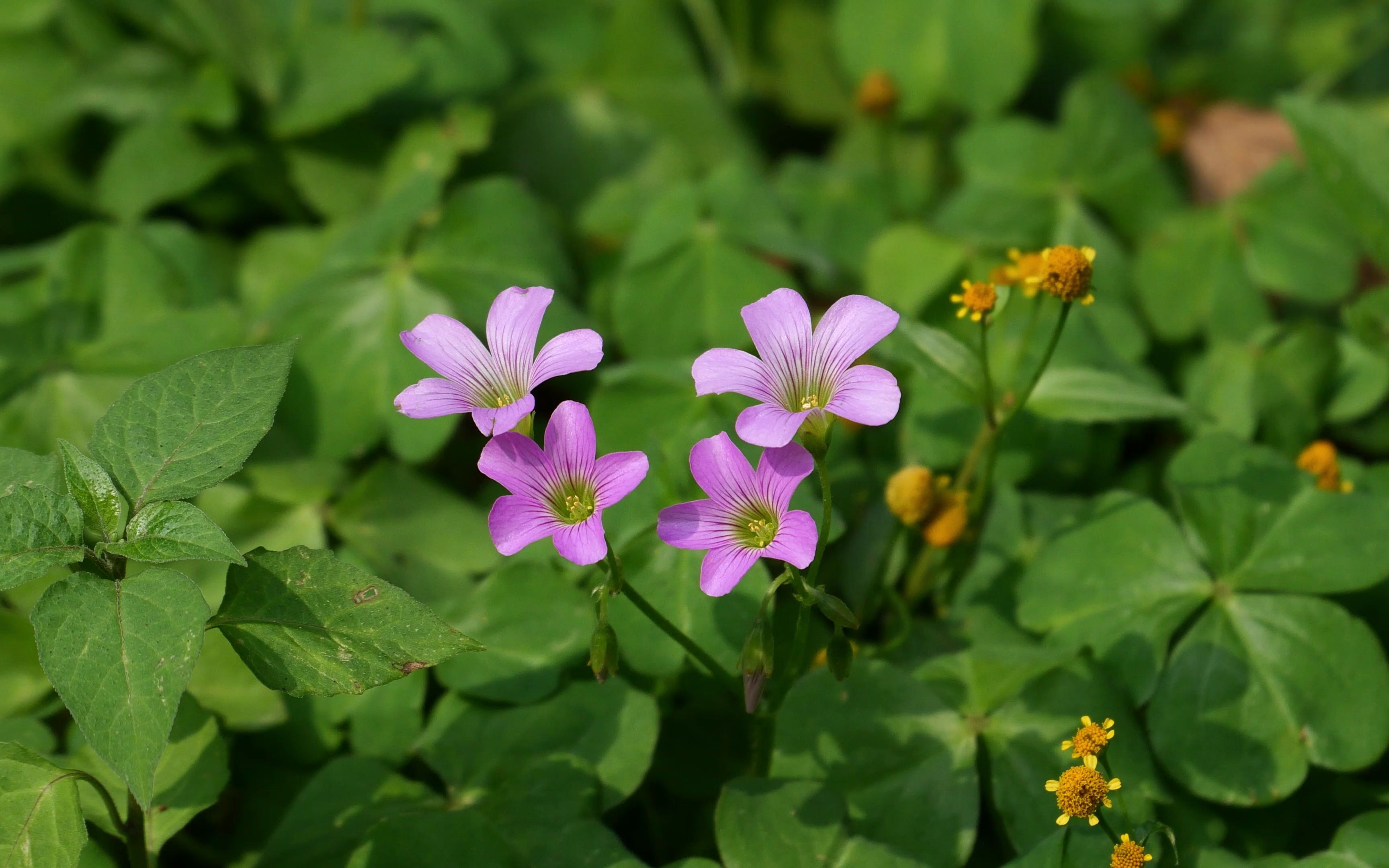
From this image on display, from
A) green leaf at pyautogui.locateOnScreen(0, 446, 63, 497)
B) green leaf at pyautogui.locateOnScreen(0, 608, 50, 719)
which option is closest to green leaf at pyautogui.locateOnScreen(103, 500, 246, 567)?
green leaf at pyautogui.locateOnScreen(0, 446, 63, 497)

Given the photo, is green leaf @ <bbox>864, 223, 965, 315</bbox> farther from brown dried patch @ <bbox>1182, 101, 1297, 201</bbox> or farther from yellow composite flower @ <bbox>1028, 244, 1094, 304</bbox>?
brown dried patch @ <bbox>1182, 101, 1297, 201</bbox>

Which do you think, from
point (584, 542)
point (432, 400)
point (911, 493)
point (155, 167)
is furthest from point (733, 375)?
point (155, 167)

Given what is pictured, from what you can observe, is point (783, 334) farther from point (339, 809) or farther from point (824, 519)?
point (339, 809)

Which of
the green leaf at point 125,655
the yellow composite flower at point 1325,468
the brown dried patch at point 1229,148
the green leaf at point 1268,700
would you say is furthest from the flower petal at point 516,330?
the brown dried patch at point 1229,148

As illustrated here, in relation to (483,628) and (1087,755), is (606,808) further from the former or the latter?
(1087,755)

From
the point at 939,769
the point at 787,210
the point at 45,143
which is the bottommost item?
the point at 939,769

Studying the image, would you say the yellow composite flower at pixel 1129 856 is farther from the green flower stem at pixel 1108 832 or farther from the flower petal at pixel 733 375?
the flower petal at pixel 733 375

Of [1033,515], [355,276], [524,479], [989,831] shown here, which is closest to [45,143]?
[355,276]
